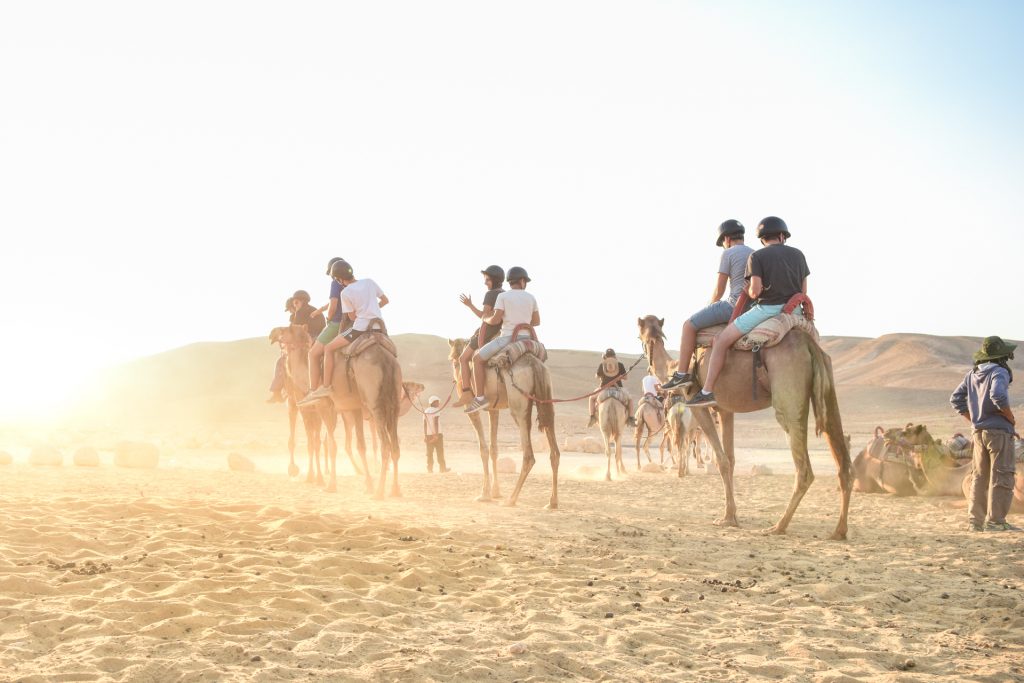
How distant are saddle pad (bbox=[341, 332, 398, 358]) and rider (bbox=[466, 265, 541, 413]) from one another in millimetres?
1551

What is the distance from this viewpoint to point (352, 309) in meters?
13.0

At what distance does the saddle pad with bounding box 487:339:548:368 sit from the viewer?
12.0 m

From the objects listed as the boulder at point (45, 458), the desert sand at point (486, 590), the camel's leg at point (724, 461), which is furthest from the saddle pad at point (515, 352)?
the boulder at point (45, 458)

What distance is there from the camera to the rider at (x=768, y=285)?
31.2 feet

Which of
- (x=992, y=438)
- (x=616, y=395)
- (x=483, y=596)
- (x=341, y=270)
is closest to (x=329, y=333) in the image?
(x=341, y=270)

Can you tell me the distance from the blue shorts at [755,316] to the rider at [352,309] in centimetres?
599

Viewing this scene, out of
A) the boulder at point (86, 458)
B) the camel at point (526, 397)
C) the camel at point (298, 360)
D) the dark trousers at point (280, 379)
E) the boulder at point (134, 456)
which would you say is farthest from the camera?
the boulder at point (134, 456)

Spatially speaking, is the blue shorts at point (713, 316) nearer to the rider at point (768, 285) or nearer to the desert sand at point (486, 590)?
the rider at point (768, 285)

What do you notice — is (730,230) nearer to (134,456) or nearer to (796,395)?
(796,395)

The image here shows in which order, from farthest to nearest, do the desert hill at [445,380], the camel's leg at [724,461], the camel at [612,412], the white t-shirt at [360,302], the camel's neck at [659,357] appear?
the desert hill at [445,380] → the camel at [612,412] → the white t-shirt at [360,302] → the camel's neck at [659,357] → the camel's leg at [724,461]

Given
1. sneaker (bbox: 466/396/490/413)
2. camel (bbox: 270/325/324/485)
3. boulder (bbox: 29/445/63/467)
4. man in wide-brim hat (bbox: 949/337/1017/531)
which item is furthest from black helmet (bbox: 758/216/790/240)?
boulder (bbox: 29/445/63/467)

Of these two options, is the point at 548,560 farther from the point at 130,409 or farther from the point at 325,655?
the point at 130,409

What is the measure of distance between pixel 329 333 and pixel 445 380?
66.4m

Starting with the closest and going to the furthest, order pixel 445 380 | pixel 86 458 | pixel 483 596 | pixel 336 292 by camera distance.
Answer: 1. pixel 483 596
2. pixel 336 292
3. pixel 86 458
4. pixel 445 380
